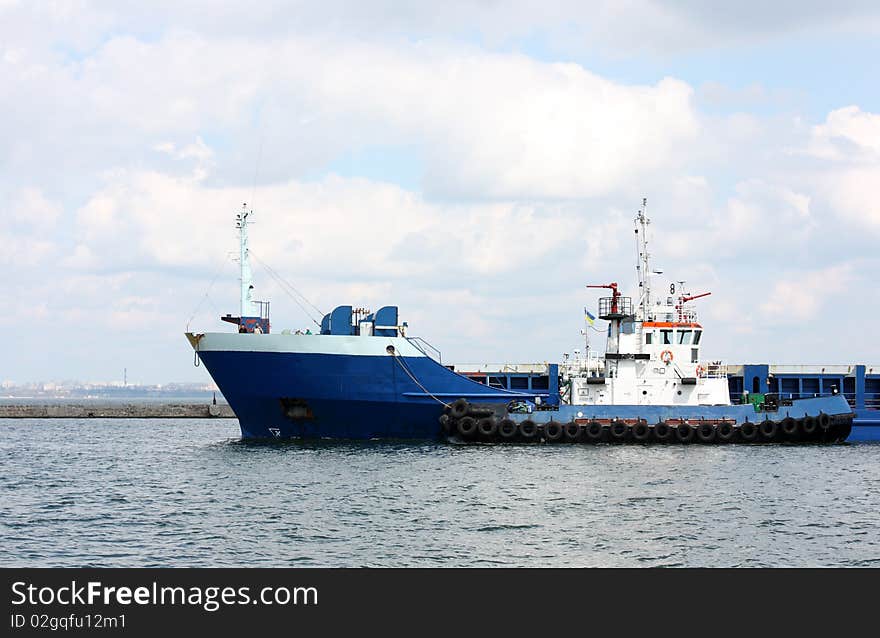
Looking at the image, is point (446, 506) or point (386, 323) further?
point (386, 323)

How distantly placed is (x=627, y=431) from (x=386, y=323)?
10.2 m

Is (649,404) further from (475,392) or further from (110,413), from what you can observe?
(110,413)

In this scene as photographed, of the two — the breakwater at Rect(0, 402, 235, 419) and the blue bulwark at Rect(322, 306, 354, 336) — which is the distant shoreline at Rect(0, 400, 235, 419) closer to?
the breakwater at Rect(0, 402, 235, 419)

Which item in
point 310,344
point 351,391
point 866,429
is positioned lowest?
point 866,429

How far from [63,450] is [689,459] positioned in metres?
27.9

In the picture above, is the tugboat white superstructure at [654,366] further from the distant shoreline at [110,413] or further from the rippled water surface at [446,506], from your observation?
the distant shoreline at [110,413]

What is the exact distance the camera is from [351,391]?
131 ft

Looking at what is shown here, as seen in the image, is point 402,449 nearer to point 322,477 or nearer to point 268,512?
point 322,477

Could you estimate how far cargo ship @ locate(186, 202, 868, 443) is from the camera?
3966 centimetres

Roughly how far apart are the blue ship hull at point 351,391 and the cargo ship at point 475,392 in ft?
0.13

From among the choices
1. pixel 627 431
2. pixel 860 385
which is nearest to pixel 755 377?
pixel 860 385

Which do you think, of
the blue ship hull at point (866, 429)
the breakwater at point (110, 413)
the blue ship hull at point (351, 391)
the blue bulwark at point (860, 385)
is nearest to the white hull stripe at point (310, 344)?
the blue ship hull at point (351, 391)
